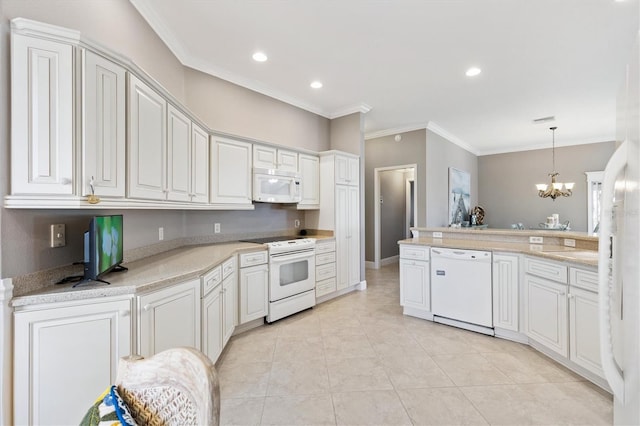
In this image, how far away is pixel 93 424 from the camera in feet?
1.99

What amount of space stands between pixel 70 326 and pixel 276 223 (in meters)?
2.83

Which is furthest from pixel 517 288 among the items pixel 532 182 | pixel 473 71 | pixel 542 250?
pixel 532 182

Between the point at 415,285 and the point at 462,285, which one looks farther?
the point at 415,285

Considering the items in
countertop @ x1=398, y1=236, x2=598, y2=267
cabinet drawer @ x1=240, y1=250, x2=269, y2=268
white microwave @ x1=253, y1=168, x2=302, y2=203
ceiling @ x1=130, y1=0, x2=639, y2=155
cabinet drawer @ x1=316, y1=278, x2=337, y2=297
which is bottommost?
cabinet drawer @ x1=316, y1=278, x2=337, y2=297

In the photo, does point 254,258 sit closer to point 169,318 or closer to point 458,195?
point 169,318

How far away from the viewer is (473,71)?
3.38 m

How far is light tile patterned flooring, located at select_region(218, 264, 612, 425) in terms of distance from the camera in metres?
1.79

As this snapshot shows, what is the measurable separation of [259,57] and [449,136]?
4.92m

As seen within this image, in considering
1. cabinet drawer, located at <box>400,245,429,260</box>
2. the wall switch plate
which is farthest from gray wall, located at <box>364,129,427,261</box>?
the wall switch plate

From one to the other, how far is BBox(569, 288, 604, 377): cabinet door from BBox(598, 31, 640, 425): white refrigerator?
1500mm

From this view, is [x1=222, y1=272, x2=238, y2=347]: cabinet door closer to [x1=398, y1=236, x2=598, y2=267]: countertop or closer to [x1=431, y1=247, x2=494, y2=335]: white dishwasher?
[x1=398, y1=236, x2=598, y2=267]: countertop

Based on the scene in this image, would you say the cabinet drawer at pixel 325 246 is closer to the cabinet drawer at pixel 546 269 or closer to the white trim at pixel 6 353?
the cabinet drawer at pixel 546 269

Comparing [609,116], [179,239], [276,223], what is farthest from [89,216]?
[609,116]

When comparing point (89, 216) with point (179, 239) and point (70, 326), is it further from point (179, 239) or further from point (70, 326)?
point (179, 239)
